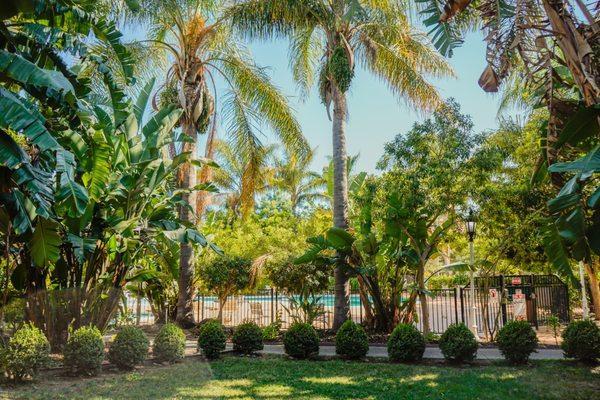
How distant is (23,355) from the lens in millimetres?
8141

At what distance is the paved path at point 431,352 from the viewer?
11070 millimetres

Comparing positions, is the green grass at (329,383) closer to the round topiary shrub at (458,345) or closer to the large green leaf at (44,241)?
the round topiary shrub at (458,345)

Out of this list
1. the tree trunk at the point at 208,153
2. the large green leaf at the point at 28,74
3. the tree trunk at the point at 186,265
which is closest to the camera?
the large green leaf at the point at 28,74

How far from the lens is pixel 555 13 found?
693cm

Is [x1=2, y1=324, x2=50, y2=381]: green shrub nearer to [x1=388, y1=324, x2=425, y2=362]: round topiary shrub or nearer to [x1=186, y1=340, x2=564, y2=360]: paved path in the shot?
[x1=186, y1=340, x2=564, y2=360]: paved path

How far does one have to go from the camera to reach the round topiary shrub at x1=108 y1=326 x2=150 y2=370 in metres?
9.67

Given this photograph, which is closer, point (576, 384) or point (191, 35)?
point (576, 384)

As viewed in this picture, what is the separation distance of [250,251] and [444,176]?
12.7 metres

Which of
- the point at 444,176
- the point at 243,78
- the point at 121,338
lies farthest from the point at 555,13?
the point at 243,78

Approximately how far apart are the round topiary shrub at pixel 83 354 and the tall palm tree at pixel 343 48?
7.06 meters

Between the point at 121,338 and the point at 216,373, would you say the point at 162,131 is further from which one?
the point at 216,373

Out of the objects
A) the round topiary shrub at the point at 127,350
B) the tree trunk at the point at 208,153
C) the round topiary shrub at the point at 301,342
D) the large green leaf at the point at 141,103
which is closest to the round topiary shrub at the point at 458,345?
the round topiary shrub at the point at 301,342

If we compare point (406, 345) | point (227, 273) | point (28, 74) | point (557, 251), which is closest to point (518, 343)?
Answer: point (406, 345)

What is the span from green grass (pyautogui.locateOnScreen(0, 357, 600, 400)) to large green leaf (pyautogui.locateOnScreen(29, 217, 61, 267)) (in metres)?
2.09
